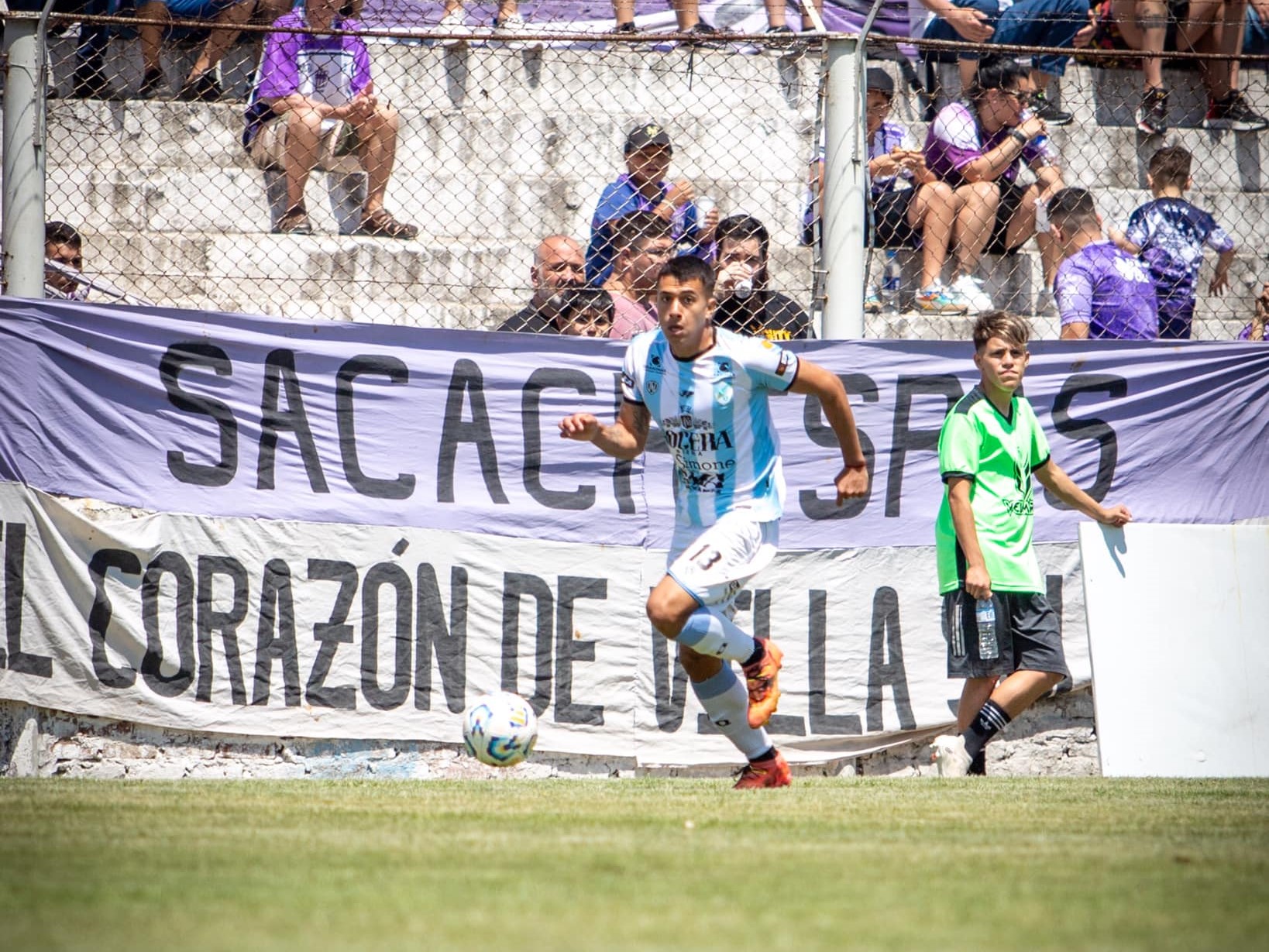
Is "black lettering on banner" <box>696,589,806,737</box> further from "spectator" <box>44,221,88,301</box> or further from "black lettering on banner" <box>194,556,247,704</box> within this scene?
"spectator" <box>44,221,88,301</box>

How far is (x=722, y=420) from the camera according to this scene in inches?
223

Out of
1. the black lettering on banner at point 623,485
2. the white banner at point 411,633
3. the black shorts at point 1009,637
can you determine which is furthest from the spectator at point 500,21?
the black shorts at point 1009,637

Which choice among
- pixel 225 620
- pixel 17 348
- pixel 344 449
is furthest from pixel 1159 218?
pixel 17 348

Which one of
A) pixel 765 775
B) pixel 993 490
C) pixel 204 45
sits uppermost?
pixel 204 45

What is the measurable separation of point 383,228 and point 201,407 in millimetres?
2284

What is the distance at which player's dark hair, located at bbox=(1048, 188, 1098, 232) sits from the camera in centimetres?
868

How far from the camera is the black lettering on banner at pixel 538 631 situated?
724 centimetres

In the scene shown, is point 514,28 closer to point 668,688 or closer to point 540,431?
point 540,431

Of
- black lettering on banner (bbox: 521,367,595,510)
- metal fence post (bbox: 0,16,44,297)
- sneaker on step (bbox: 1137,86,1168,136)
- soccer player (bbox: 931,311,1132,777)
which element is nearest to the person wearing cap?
black lettering on banner (bbox: 521,367,595,510)

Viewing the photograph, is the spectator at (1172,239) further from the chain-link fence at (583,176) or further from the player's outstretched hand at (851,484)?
the player's outstretched hand at (851,484)

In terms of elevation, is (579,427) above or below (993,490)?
above

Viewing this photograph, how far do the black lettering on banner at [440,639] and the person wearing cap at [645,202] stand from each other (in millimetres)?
2080

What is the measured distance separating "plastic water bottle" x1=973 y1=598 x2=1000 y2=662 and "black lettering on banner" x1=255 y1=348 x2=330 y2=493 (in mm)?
3349

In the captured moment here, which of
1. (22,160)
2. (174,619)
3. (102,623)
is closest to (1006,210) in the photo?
(174,619)
